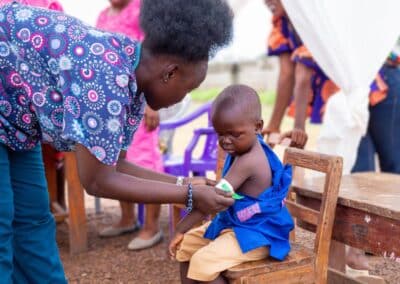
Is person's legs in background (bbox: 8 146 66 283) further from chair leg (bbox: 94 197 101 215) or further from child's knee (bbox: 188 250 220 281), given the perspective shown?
chair leg (bbox: 94 197 101 215)

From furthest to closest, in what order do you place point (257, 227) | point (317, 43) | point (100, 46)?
point (317, 43)
point (257, 227)
point (100, 46)

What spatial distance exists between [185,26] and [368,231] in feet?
4.27

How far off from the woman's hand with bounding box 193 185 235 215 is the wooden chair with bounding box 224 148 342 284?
411 mm

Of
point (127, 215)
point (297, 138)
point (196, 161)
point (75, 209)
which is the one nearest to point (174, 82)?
point (297, 138)

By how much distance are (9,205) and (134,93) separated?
0.66 m

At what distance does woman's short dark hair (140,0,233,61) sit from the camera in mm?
1872

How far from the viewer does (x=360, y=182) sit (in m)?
3.06

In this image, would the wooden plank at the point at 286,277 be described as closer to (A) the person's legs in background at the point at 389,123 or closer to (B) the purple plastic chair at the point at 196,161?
(A) the person's legs in background at the point at 389,123

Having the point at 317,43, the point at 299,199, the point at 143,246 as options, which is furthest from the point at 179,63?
the point at 143,246

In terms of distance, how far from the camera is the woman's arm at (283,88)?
13.6 feet

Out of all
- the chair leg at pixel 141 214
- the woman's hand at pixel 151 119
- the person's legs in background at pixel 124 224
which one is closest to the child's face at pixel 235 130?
the woman's hand at pixel 151 119

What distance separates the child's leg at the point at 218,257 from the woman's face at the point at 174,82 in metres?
0.73

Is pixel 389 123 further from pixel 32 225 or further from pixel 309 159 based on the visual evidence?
pixel 32 225

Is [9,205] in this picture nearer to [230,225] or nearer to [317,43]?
[230,225]
